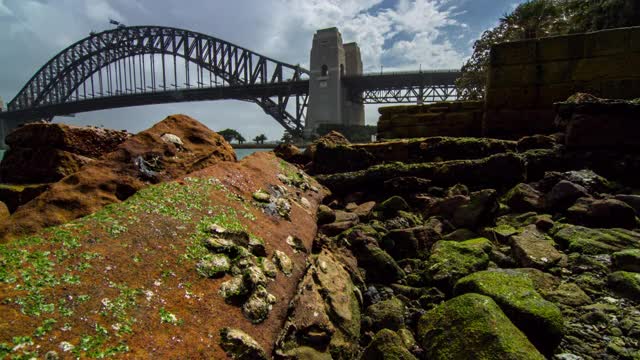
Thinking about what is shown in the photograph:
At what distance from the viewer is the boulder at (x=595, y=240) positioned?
3930mm

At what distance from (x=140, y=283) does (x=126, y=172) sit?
1741mm

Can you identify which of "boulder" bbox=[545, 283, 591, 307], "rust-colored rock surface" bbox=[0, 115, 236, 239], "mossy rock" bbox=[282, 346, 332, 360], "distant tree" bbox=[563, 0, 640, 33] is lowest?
"mossy rock" bbox=[282, 346, 332, 360]

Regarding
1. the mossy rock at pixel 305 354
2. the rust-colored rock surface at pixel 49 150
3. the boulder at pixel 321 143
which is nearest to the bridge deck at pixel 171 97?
the boulder at pixel 321 143

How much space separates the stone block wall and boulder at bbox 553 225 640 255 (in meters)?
6.61

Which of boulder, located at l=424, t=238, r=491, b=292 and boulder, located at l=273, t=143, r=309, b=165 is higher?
boulder, located at l=273, t=143, r=309, b=165

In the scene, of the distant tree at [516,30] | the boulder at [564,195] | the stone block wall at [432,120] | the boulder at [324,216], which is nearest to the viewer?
the boulder at [564,195]

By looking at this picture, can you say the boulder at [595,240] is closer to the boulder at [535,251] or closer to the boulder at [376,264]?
the boulder at [535,251]

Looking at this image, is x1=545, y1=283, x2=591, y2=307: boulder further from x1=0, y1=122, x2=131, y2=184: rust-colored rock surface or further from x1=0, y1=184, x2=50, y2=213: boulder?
x1=0, y1=184, x2=50, y2=213: boulder

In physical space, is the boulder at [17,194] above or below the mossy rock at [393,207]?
above

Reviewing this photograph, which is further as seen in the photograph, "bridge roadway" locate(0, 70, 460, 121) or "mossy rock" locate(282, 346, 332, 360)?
"bridge roadway" locate(0, 70, 460, 121)

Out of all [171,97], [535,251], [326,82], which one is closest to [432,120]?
[535,251]

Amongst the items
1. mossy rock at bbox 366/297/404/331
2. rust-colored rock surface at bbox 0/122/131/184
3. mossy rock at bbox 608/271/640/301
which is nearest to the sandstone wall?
mossy rock at bbox 608/271/640/301

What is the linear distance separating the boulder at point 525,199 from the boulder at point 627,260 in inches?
70.7

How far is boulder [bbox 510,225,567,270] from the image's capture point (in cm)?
376
